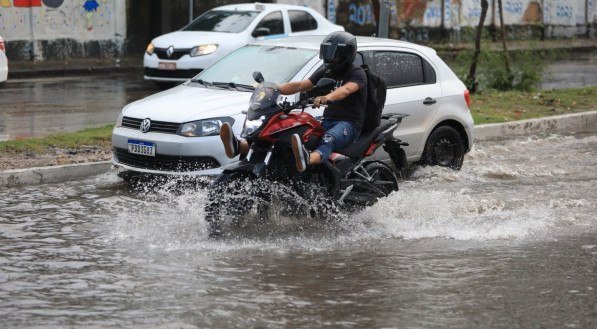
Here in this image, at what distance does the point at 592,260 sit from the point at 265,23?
13.8 meters

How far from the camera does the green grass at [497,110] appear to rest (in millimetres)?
12289

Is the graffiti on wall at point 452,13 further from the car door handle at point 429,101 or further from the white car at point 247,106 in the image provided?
the car door handle at point 429,101

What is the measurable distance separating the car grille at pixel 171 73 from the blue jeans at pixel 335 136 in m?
11.0

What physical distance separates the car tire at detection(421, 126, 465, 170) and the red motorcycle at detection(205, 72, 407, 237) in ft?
9.70

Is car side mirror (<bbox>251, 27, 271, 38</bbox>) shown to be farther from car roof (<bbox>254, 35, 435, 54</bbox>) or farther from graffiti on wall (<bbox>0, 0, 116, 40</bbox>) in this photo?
car roof (<bbox>254, 35, 435, 54</bbox>)

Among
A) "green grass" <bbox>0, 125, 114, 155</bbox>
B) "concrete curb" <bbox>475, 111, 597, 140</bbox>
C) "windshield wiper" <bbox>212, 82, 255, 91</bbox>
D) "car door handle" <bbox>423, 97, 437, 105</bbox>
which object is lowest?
"concrete curb" <bbox>475, 111, 597, 140</bbox>

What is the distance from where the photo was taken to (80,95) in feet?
63.9

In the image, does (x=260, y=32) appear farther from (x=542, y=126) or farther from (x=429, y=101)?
(x=429, y=101)

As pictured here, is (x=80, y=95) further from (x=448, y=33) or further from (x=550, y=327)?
(x=448, y=33)

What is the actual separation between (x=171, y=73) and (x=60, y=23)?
6.55 meters

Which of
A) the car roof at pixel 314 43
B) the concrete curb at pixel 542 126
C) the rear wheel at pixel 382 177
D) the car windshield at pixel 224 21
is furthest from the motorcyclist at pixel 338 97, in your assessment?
the car windshield at pixel 224 21

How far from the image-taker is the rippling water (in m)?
6.52

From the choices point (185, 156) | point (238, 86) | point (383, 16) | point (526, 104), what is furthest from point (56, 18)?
point (185, 156)

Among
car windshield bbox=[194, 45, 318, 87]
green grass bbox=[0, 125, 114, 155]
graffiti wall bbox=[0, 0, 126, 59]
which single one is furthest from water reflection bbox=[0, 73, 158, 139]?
car windshield bbox=[194, 45, 318, 87]
